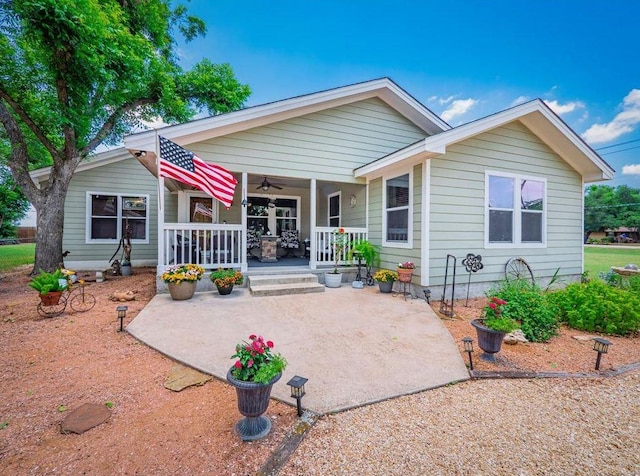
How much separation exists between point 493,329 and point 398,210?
3766 millimetres

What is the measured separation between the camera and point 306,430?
198cm

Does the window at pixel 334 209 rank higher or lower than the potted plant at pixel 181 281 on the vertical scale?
higher

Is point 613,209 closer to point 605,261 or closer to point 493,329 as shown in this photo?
point 605,261

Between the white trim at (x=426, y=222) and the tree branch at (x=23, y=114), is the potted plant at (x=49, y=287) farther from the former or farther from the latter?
the white trim at (x=426, y=222)

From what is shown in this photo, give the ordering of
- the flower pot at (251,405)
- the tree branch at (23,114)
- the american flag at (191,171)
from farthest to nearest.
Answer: the tree branch at (23,114)
the american flag at (191,171)
the flower pot at (251,405)

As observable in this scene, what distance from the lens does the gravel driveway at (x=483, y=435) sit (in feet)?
5.69

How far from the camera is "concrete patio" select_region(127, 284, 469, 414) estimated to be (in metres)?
2.60

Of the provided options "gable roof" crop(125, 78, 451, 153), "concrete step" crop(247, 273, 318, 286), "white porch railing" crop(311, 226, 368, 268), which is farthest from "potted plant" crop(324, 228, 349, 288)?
"gable roof" crop(125, 78, 451, 153)

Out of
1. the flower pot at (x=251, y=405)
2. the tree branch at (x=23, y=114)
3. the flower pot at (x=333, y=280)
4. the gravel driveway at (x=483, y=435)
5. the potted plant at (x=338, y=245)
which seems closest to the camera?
the gravel driveway at (x=483, y=435)

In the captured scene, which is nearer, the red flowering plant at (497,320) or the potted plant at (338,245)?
the red flowering plant at (497,320)

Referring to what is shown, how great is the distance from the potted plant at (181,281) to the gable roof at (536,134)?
4.61m

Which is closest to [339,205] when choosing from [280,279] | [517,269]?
[280,279]

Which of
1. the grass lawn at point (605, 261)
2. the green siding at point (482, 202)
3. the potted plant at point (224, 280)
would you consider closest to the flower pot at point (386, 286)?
the green siding at point (482, 202)

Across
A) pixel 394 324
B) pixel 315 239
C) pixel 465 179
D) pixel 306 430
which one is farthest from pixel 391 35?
pixel 306 430
